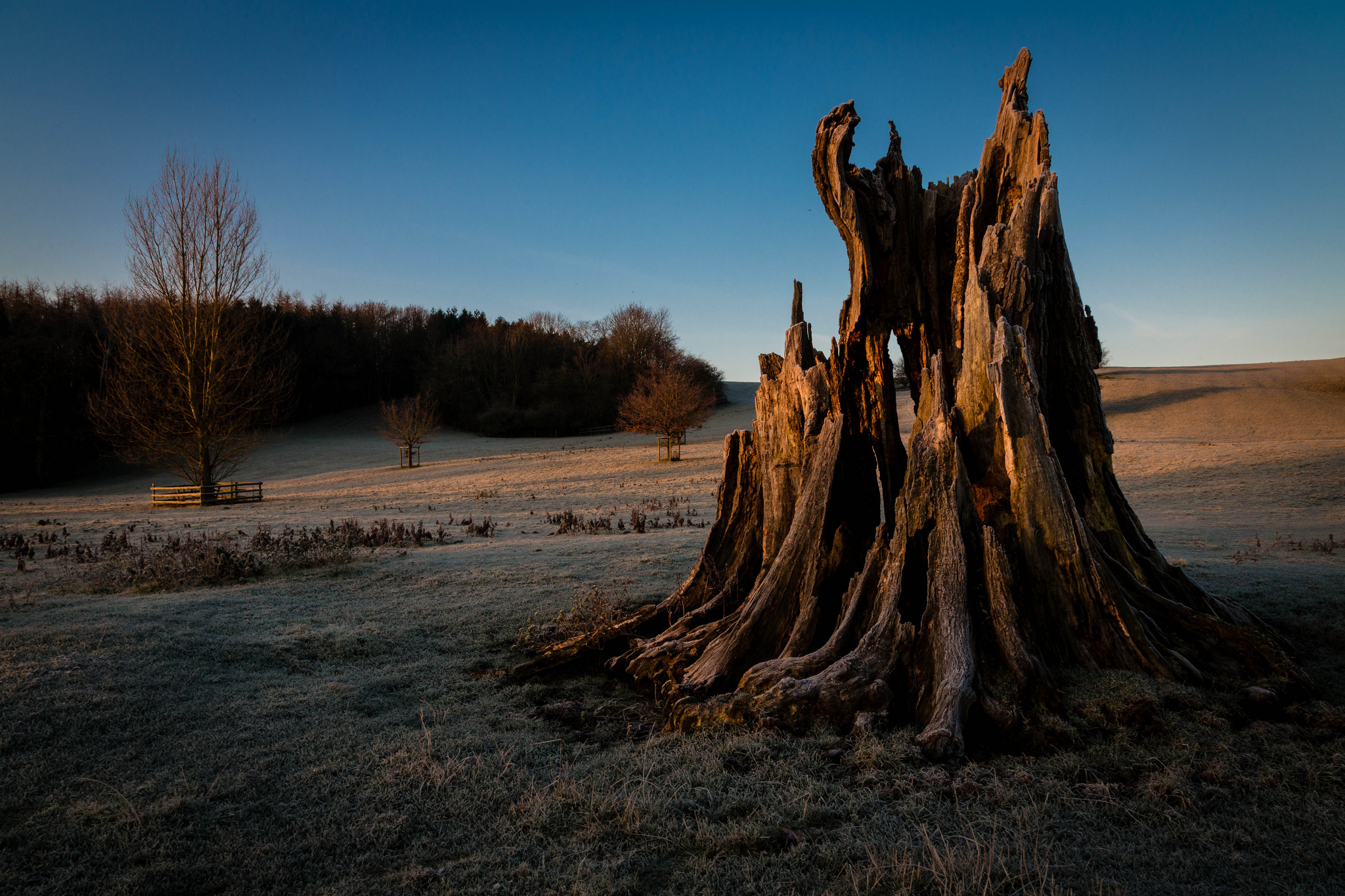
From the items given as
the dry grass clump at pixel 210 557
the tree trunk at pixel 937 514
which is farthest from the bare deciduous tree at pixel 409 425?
the tree trunk at pixel 937 514

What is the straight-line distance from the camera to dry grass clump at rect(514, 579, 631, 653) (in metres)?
7.07

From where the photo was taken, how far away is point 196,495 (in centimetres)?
2900

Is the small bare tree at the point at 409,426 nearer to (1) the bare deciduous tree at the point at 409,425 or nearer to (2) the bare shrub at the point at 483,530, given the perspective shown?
(1) the bare deciduous tree at the point at 409,425

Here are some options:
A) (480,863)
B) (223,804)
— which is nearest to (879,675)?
(480,863)

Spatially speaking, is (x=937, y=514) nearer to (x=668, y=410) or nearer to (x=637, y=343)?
(x=668, y=410)

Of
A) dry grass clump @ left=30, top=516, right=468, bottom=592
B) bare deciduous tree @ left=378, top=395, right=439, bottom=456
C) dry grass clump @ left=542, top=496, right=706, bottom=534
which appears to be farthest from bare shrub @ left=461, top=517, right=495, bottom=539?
bare deciduous tree @ left=378, top=395, right=439, bottom=456

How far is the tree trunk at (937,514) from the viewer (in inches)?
195

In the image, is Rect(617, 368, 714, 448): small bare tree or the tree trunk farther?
Rect(617, 368, 714, 448): small bare tree

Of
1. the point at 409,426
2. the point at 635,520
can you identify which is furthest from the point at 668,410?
the point at 635,520

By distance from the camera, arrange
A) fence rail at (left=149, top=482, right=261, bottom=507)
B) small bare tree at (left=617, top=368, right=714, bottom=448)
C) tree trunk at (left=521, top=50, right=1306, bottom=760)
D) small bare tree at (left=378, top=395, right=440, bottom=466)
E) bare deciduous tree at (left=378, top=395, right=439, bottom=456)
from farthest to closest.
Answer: bare deciduous tree at (left=378, top=395, right=439, bottom=456)
small bare tree at (left=378, top=395, right=440, bottom=466)
small bare tree at (left=617, top=368, right=714, bottom=448)
fence rail at (left=149, top=482, right=261, bottom=507)
tree trunk at (left=521, top=50, right=1306, bottom=760)

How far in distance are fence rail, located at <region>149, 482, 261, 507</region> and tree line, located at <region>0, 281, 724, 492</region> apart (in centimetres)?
2131

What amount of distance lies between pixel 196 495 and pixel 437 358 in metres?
41.6

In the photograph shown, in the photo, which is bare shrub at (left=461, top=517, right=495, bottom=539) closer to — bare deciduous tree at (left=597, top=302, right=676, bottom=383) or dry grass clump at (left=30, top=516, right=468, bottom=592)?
dry grass clump at (left=30, top=516, right=468, bottom=592)

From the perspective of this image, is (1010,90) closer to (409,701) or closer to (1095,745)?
(1095,745)
